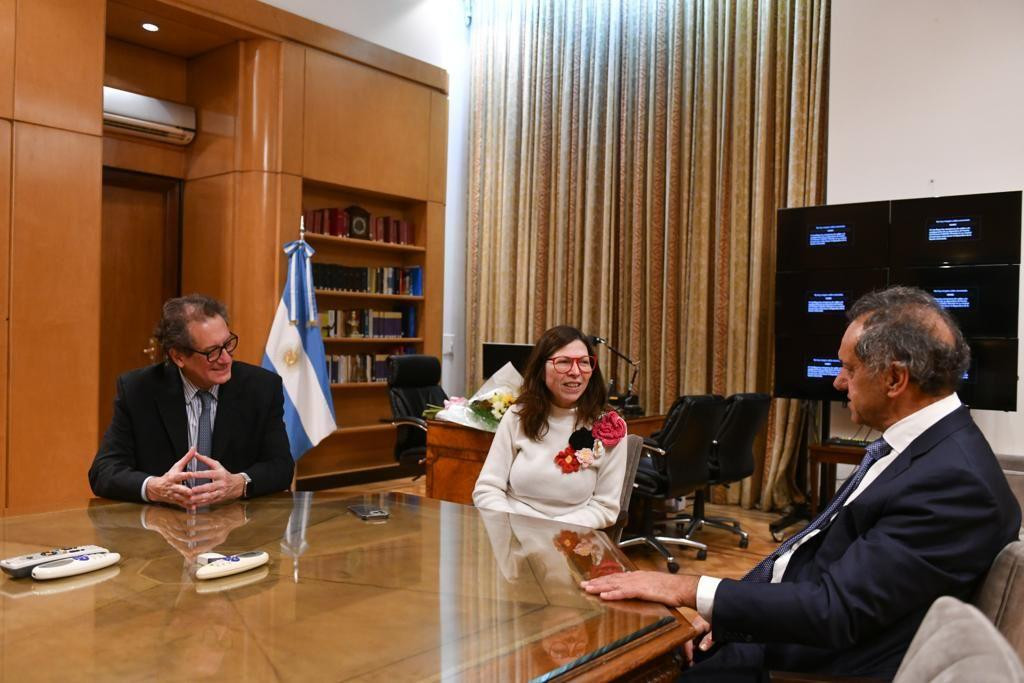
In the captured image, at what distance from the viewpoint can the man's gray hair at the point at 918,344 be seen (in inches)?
63.6

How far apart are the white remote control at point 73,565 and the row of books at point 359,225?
17.2ft

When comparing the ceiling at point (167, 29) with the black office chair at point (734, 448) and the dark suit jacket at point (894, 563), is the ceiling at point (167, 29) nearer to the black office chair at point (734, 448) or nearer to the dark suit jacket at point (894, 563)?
the black office chair at point (734, 448)

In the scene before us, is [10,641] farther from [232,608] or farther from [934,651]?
[934,651]

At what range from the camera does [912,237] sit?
489 cm

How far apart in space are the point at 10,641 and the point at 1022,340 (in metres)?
5.00

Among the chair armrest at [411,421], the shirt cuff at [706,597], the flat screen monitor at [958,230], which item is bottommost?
the chair armrest at [411,421]

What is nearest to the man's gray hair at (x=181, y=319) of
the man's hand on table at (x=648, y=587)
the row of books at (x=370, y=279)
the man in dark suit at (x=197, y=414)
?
the man in dark suit at (x=197, y=414)

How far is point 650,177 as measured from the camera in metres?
6.68

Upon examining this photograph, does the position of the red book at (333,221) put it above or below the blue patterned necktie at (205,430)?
above

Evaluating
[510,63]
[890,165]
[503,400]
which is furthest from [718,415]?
[510,63]

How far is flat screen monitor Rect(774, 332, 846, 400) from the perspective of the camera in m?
5.20

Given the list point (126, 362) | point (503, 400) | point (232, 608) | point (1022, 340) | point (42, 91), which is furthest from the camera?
point (126, 362)

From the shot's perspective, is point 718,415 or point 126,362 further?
point 126,362

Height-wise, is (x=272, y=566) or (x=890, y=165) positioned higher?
(x=890, y=165)
